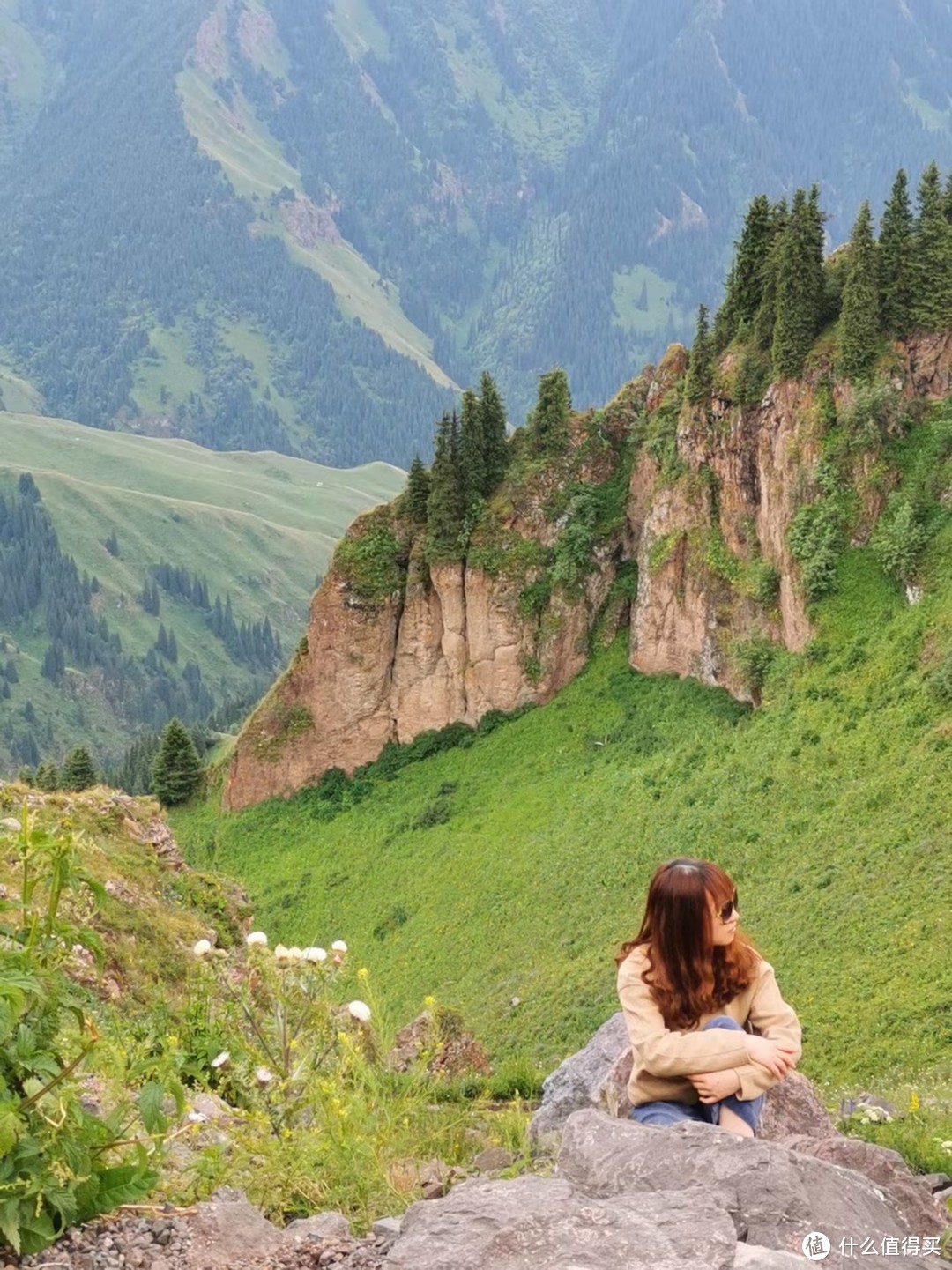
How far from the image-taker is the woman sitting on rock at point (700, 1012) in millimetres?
7328

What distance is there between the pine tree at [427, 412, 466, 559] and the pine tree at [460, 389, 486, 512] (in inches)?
8.6

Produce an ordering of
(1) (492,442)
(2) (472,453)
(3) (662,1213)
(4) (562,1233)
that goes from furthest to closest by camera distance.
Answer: (1) (492,442)
(2) (472,453)
(3) (662,1213)
(4) (562,1233)

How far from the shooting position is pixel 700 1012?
25.2 feet

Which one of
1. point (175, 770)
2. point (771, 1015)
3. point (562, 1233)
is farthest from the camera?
point (175, 770)

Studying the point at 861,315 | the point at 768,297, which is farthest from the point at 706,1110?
the point at 768,297

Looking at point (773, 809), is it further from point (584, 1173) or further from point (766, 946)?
point (584, 1173)

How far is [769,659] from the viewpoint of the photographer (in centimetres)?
4006

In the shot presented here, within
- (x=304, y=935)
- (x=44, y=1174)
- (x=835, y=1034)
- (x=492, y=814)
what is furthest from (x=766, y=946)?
(x=44, y=1174)

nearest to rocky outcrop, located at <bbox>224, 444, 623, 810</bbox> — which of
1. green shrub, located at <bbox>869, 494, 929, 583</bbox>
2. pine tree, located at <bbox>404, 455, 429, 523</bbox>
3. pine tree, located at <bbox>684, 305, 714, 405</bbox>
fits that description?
pine tree, located at <bbox>404, 455, 429, 523</bbox>

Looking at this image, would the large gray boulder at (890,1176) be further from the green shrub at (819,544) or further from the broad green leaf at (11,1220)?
the green shrub at (819,544)

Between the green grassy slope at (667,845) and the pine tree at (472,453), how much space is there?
9819mm

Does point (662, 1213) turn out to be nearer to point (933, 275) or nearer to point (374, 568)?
point (933, 275)

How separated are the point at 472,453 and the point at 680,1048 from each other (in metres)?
45.4

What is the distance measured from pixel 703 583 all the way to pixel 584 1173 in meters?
39.1
